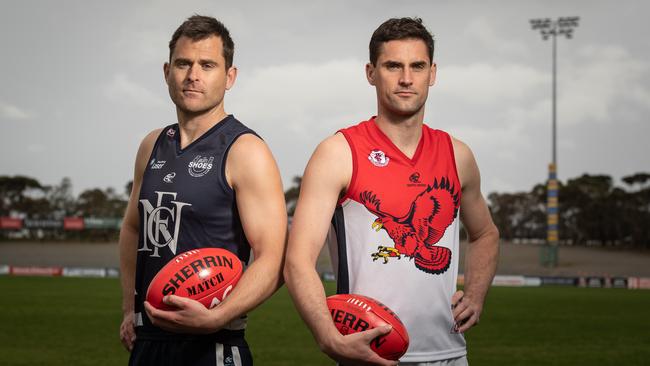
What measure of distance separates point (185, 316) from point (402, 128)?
1.38m

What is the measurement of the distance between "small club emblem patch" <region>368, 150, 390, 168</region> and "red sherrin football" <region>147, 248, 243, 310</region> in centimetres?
84

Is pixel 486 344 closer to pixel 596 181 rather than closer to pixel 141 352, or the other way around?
pixel 141 352

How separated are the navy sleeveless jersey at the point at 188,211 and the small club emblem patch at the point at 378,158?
0.65 metres

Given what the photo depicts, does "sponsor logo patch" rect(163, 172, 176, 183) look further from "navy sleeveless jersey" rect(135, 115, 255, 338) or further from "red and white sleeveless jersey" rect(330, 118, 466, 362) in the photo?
"red and white sleeveless jersey" rect(330, 118, 466, 362)

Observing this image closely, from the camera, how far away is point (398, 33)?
130 inches

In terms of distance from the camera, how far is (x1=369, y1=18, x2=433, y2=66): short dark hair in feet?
10.8

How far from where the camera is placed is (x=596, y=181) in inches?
3145

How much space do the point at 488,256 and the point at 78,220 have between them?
46.2 m

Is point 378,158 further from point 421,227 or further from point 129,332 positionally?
point 129,332

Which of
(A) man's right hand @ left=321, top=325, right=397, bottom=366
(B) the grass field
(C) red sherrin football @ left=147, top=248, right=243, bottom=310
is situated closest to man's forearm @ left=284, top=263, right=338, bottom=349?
(A) man's right hand @ left=321, top=325, right=397, bottom=366

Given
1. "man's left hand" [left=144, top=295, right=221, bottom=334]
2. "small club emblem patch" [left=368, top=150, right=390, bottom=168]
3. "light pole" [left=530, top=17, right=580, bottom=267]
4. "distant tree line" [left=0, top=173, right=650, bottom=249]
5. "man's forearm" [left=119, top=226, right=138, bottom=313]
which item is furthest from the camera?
"distant tree line" [left=0, top=173, right=650, bottom=249]

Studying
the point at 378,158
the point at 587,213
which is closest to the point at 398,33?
the point at 378,158

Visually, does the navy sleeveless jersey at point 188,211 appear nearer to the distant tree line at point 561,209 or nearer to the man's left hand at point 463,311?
the man's left hand at point 463,311

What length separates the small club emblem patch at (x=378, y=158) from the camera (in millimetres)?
3316
